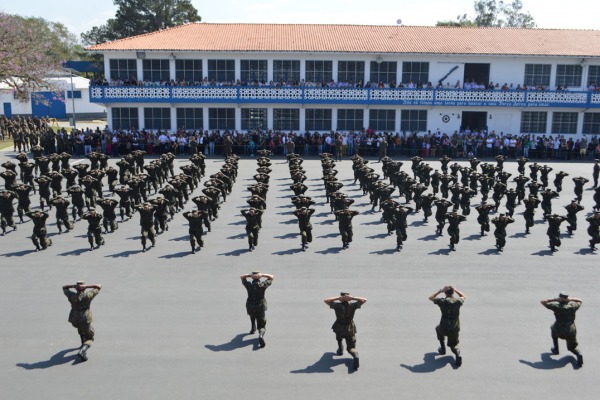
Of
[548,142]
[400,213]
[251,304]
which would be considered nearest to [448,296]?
[251,304]

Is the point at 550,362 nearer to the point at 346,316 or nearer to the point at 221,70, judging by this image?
the point at 346,316

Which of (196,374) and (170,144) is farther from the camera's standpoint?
(170,144)

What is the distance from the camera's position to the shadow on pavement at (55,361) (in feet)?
33.1

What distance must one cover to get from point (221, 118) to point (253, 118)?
2.02 m

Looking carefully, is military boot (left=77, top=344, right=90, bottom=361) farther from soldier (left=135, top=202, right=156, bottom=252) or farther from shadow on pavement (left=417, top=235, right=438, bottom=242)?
shadow on pavement (left=417, top=235, right=438, bottom=242)

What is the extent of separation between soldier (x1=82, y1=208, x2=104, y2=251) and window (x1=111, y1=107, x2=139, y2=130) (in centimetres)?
2371

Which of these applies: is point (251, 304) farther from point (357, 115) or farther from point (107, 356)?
point (357, 115)

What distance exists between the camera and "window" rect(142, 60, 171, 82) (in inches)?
1569

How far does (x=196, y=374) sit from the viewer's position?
32.1 ft

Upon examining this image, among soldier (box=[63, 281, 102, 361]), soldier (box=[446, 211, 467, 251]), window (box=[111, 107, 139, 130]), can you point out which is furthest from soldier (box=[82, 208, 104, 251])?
window (box=[111, 107, 139, 130])

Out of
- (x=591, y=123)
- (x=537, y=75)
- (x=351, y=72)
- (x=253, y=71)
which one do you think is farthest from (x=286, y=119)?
(x=591, y=123)

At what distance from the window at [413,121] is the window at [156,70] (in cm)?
1508

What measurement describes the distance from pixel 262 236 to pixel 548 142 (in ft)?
83.2

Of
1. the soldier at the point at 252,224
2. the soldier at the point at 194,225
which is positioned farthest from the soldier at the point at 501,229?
the soldier at the point at 194,225
